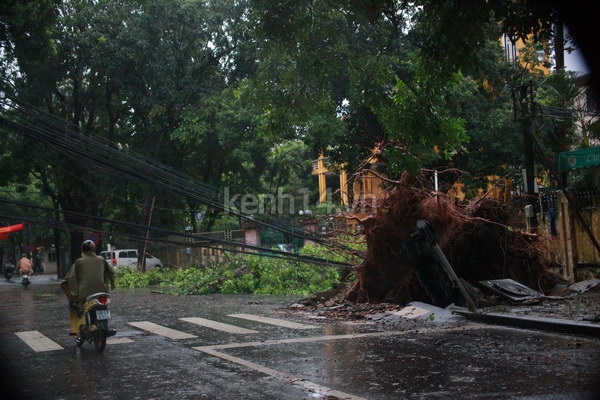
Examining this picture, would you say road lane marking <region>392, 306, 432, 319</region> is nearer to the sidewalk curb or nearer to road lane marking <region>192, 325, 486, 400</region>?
the sidewalk curb

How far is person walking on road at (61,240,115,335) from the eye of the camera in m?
9.98

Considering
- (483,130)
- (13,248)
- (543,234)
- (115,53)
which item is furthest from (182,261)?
(13,248)

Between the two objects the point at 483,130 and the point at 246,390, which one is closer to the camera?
the point at 246,390

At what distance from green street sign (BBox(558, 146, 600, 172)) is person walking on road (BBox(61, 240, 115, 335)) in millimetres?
10618

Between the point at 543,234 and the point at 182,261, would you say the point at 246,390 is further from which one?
the point at 182,261

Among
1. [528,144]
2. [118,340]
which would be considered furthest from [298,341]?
[528,144]

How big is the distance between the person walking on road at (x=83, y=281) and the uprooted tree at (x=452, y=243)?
7.01 m

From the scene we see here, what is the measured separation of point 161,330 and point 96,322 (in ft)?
8.45

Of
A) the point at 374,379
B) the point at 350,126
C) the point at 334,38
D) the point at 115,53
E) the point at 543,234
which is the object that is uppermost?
the point at 115,53

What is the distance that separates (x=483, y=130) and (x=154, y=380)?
20.9 meters

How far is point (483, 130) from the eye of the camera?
83.1 ft

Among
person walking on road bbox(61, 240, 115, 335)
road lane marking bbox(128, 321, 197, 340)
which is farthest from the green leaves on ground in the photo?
person walking on road bbox(61, 240, 115, 335)

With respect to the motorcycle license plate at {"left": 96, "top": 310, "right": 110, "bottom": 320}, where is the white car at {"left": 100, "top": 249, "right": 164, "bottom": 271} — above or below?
above

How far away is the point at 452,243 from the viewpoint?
47.9 ft
